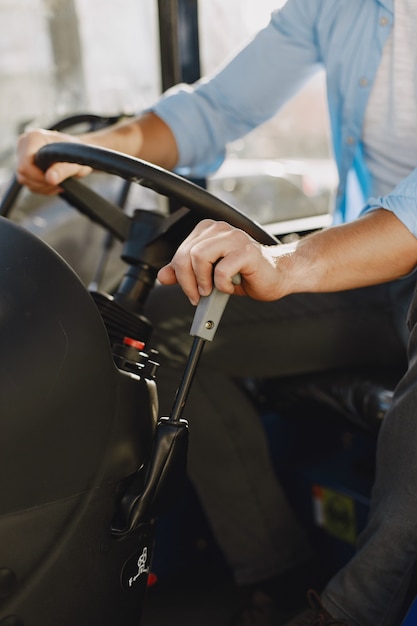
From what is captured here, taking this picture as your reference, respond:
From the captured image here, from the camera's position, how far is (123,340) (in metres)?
1.03

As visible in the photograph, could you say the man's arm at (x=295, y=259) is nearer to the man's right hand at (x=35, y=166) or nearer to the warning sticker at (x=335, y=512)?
A: the man's right hand at (x=35, y=166)

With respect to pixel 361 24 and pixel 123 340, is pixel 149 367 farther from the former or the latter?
pixel 361 24

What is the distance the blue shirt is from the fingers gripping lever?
2.31ft

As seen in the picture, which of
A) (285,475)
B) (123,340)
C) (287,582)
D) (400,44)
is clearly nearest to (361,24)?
(400,44)

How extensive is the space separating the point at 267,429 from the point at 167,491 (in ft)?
2.80

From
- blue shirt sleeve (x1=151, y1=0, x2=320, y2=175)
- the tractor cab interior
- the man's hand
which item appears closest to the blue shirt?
blue shirt sleeve (x1=151, y1=0, x2=320, y2=175)

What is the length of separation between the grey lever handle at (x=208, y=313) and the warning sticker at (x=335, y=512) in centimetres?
73

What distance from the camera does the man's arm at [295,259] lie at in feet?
2.92

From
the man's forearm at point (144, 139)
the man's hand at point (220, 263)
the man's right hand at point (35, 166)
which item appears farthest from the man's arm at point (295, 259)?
the man's forearm at point (144, 139)

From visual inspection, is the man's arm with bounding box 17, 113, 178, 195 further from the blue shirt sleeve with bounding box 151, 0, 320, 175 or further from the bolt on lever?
the bolt on lever

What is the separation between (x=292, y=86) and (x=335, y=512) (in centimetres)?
86

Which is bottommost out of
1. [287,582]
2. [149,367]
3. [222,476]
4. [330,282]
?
[287,582]

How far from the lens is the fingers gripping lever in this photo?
0.90m

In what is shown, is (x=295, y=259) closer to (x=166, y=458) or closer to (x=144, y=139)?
(x=166, y=458)
